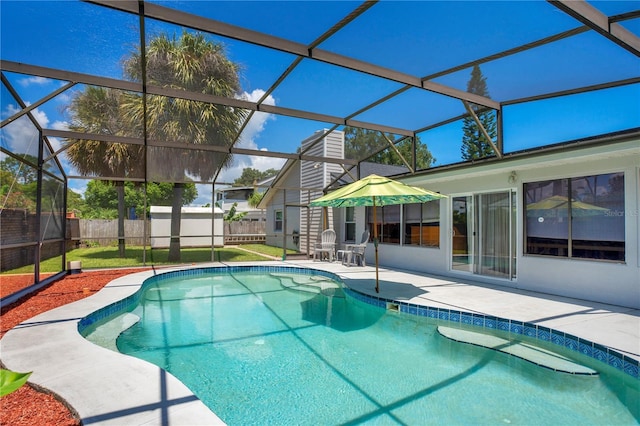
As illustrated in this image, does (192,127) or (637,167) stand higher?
(192,127)

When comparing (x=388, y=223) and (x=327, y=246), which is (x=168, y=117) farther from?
(x=388, y=223)

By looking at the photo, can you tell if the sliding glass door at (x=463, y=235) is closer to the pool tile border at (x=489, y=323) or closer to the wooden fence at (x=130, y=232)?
the pool tile border at (x=489, y=323)

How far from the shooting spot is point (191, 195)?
40.4 meters

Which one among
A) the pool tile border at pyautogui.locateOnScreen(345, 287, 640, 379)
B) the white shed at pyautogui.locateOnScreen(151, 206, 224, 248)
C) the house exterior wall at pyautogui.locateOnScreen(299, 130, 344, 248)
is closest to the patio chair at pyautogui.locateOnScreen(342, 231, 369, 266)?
the house exterior wall at pyautogui.locateOnScreen(299, 130, 344, 248)

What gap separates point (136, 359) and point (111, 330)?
6.77 feet

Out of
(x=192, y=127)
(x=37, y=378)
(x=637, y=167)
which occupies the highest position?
(x=192, y=127)

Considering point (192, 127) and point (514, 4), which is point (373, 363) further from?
point (192, 127)

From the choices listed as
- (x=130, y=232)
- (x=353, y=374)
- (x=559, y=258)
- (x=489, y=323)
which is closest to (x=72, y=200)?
(x=130, y=232)

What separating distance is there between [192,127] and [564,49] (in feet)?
24.3

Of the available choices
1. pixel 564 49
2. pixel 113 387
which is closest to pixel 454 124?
pixel 564 49

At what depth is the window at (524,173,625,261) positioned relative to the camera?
17.5ft

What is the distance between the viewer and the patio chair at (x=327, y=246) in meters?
11.2

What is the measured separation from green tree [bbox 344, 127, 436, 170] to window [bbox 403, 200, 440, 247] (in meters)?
1.11

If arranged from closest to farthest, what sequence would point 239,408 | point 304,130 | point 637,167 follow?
point 239,408 → point 637,167 → point 304,130
